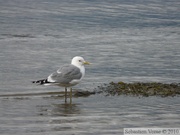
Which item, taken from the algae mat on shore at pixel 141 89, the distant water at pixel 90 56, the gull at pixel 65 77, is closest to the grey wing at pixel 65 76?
the gull at pixel 65 77

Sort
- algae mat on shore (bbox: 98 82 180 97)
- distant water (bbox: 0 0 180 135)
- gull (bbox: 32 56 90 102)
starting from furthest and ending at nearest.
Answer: algae mat on shore (bbox: 98 82 180 97), gull (bbox: 32 56 90 102), distant water (bbox: 0 0 180 135)

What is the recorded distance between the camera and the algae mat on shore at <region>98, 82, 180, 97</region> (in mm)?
12406

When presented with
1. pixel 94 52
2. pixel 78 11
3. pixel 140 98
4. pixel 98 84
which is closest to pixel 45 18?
pixel 78 11

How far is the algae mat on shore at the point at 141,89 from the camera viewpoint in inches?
488

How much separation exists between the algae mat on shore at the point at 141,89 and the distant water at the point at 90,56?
0.39 meters

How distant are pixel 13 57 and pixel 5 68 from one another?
146 centimetres

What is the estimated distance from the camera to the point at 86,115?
10531 millimetres

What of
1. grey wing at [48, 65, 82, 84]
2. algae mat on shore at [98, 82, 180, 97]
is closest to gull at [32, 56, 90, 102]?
grey wing at [48, 65, 82, 84]

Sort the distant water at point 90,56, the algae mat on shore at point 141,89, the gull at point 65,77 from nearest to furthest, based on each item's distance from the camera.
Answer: the distant water at point 90,56 < the gull at point 65,77 < the algae mat on shore at point 141,89

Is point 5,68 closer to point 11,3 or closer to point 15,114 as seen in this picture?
point 15,114

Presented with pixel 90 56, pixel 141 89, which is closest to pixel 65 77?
pixel 141 89

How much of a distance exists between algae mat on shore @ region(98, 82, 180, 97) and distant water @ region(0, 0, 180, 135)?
0.39 m

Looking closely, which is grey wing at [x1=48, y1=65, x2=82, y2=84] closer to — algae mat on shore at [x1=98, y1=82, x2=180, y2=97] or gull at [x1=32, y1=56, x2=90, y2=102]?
gull at [x1=32, y1=56, x2=90, y2=102]

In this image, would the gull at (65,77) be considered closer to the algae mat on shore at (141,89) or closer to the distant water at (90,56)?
the distant water at (90,56)
